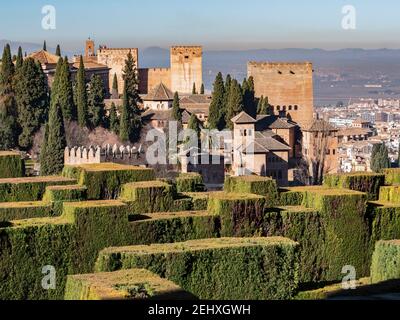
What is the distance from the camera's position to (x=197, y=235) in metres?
22.8

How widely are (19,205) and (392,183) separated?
9129 mm

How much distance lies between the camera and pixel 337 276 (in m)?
24.1

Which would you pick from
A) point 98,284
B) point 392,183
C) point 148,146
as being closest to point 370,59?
point 148,146

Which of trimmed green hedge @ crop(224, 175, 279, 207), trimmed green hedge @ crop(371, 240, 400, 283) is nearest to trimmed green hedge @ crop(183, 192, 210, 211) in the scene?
trimmed green hedge @ crop(224, 175, 279, 207)

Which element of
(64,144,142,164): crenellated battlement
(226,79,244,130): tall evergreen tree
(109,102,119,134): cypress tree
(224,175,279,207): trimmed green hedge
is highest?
(224,175,279,207): trimmed green hedge

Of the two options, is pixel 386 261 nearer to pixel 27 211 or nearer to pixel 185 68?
pixel 27 211

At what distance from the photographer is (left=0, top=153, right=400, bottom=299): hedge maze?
19.6 metres

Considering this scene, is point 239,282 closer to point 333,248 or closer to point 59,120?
point 333,248

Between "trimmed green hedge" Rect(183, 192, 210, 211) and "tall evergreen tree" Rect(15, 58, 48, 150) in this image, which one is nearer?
"trimmed green hedge" Rect(183, 192, 210, 211)

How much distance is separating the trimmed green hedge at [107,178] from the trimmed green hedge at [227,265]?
267 inches

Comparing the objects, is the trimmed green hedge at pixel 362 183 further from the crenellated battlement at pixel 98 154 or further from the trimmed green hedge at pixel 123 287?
the crenellated battlement at pixel 98 154

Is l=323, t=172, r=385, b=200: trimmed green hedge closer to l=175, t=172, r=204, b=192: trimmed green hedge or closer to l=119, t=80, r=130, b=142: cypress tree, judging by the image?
l=175, t=172, r=204, b=192: trimmed green hedge

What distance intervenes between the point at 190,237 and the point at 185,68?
75540 millimetres

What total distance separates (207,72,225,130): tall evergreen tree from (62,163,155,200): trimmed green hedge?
124 feet
